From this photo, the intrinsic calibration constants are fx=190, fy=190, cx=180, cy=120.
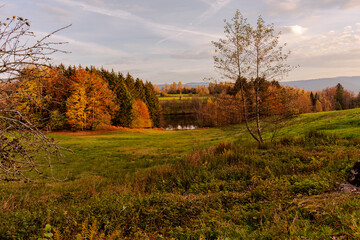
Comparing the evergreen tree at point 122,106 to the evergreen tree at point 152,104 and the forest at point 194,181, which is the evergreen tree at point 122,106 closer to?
the evergreen tree at point 152,104

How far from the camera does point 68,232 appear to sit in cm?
397

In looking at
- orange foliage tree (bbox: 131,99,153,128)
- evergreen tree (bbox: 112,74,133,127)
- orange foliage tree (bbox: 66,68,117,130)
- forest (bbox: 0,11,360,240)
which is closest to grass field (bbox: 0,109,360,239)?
forest (bbox: 0,11,360,240)

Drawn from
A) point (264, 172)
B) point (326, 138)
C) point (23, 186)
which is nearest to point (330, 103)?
point (326, 138)

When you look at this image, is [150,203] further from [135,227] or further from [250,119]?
[250,119]

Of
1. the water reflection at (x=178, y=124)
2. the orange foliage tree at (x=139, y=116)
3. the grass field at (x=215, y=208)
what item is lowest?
the water reflection at (x=178, y=124)

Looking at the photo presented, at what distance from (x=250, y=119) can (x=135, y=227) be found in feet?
34.3

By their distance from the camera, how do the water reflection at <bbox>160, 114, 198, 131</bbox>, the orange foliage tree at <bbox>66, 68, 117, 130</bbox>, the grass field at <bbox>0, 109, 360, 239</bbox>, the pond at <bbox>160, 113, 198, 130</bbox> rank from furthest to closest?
the pond at <bbox>160, 113, 198, 130</bbox> → the water reflection at <bbox>160, 114, 198, 131</bbox> → the orange foliage tree at <bbox>66, 68, 117, 130</bbox> → the grass field at <bbox>0, 109, 360, 239</bbox>

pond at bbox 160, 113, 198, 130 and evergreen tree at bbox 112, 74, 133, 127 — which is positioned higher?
evergreen tree at bbox 112, 74, 133, 127

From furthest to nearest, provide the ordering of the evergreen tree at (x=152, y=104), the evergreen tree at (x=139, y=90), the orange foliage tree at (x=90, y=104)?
the evergreen tree at (x=152, y=104), the evergreen tree at (x=139, y=90), the orange foliage tree at (x=90, y=104)

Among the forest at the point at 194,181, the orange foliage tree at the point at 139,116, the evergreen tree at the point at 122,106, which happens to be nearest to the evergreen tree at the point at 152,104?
the orange foliage tree at the point at 139,116

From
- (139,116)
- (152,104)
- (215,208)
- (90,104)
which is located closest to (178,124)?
(152,104)

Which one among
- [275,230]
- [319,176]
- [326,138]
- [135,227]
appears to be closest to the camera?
[275,230]

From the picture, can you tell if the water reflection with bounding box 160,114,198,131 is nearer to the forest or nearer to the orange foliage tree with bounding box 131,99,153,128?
the orange foliage tree with bounding box 131,99,153,128

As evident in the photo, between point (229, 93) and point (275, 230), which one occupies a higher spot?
point (229, 93)
